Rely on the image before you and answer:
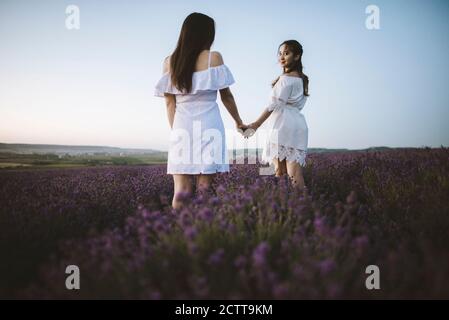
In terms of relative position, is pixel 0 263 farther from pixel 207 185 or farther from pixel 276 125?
pixel 276 125

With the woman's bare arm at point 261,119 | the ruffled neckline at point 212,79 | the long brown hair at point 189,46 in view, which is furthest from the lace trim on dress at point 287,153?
the long brown hair at point 189,46

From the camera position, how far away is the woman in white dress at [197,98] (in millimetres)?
2803

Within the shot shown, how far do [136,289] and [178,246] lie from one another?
1.01 feet

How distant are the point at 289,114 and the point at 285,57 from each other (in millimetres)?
528

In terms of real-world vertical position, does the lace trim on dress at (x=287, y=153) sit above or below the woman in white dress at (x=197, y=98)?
below

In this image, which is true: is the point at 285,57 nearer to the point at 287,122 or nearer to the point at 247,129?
the point at 287,122

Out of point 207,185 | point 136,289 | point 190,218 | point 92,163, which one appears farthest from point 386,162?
point 92,163

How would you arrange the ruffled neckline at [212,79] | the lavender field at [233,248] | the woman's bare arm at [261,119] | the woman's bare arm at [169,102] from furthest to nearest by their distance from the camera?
the woman's bare arm at [261,119] → the woman's bare arm at [169,102] → the ruffled neckline at [212,79] → the lavender field at [233,248]

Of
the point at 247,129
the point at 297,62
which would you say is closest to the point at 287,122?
the point at 247,129

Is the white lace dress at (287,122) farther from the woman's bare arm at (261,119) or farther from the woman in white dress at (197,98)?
the woman in white dress at (197,98)

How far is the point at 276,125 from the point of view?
368 cm

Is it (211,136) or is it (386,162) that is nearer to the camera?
(211,136)

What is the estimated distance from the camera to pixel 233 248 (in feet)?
6.84

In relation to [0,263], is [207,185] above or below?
above
